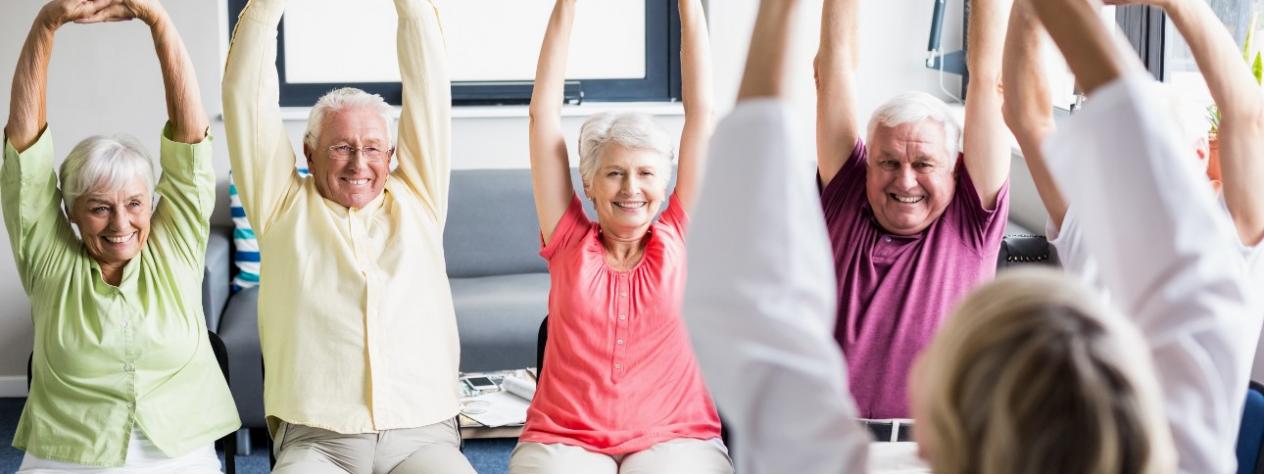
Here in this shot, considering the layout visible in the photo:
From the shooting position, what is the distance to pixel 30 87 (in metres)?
2.25

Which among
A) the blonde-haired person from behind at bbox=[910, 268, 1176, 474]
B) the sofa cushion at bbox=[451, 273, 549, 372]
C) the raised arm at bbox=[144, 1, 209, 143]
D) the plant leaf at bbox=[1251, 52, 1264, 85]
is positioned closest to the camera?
the blonde-haired person from behind at bbox=[910, 268, 1176, 474]

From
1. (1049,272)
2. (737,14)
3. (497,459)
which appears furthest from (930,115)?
(737,14)

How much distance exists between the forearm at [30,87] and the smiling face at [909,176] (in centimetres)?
154

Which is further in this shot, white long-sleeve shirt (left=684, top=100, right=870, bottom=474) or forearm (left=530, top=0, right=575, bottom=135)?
forearm (left=530, top=0, right=575, bottom=135)

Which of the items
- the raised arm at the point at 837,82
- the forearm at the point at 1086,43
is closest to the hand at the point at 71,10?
the raised arm at the point at 837,82

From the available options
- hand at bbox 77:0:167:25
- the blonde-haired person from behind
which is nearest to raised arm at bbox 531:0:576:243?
hand at bbox 77:0:167:25

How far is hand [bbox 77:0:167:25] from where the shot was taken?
87.2 inches

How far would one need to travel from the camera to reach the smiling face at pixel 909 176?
2.17 m

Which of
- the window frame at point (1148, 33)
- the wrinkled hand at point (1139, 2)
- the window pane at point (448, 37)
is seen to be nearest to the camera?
the wrinkled hand at point (1139, 2)

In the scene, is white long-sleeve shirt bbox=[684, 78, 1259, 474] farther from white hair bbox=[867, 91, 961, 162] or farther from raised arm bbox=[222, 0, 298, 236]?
raised arm bbox=[222, 0, 298, 236]

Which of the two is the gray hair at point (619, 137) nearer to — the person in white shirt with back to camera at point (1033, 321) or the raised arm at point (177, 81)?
the raised arm at point (177, 81)

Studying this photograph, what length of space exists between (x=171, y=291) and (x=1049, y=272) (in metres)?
1.98

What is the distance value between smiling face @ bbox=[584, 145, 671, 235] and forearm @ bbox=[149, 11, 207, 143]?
80cm

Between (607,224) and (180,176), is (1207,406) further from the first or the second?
(180,176)
